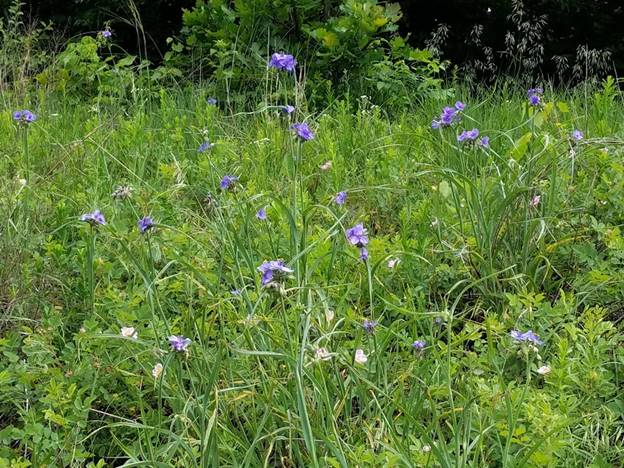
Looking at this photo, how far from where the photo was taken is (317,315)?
5.36ft

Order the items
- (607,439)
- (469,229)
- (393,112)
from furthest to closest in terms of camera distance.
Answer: (393,112) → (469,229) → (607,439)

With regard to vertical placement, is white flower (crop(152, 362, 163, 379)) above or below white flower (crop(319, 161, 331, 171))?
above

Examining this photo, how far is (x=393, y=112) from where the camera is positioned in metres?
4.62

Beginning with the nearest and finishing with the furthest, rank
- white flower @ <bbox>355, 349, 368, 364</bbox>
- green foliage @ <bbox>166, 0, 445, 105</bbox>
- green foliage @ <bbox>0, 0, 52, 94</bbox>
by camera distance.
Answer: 1. white flower @ <bbox>355, 349, 368, 364</bbox>
2. green foliage @ <bbox>0, 0, 52, 94</bbox>
3. green foliage @ <bbox>166, 0, 445, 105</bbox>

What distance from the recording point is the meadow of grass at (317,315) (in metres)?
1.42

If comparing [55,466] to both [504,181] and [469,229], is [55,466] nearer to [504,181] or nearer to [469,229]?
[469,229]

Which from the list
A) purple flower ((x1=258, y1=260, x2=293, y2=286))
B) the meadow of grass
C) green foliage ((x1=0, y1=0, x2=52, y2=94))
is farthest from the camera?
green foliage ((x1=0, y1=0, x2=52, y2=94))

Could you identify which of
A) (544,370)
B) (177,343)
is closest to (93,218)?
(177,343)

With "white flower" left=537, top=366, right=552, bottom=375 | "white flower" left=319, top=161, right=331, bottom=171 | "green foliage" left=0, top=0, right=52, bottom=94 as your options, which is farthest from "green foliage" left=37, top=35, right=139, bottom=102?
"white flower" left=537, top=366, right=552, bottom=375

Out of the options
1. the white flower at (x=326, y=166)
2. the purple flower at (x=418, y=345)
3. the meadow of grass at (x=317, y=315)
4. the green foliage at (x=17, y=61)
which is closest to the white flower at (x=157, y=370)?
the meadow of grass at (x=317, y=315)

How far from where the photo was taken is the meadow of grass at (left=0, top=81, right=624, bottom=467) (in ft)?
4.66

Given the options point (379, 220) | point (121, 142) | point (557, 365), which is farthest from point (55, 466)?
point (121, 142)

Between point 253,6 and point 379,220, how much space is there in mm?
2546

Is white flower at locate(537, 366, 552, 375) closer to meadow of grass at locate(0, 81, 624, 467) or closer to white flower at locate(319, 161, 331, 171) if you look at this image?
meadow of grass at locate(0, 81, 624, 467)
